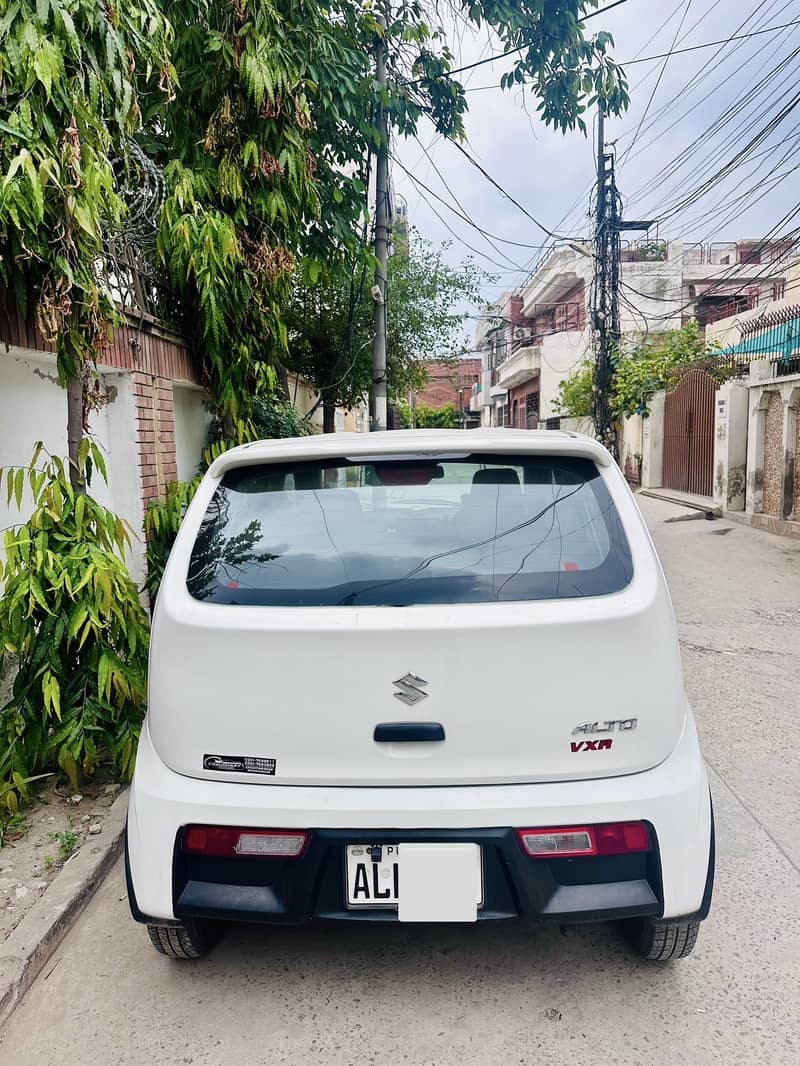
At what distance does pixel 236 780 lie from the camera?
196cm

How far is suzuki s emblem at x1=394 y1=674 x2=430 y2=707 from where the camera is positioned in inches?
74.1

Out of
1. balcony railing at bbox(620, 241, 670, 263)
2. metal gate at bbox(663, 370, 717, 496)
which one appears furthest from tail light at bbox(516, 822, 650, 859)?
balcony railing at bbox(620, 241, 670, 263)

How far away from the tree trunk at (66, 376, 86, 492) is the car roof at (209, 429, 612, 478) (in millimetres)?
1208

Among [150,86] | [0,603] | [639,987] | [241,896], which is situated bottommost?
[639,987]

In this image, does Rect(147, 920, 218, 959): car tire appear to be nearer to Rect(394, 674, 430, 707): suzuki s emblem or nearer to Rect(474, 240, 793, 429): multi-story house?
Rect(394, 674, 430, 707): suzuki s emblem

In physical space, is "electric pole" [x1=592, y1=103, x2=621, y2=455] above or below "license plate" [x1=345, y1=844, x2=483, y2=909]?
above

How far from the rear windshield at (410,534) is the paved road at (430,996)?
1.14m

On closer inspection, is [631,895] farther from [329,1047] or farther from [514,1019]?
[329,1047]

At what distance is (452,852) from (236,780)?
0.56 meters

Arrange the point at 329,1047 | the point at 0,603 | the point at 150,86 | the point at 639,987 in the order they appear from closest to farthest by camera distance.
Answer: the point at 329,1047, the point at 639,987, the point at 0,603, the point at 150,86

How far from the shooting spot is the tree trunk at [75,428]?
3.22 m

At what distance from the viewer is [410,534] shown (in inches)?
83.4

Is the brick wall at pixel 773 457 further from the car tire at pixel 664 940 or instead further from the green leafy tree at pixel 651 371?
the car tire at pixel 664 940

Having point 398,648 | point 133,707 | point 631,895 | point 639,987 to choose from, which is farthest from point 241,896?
point 133,707
